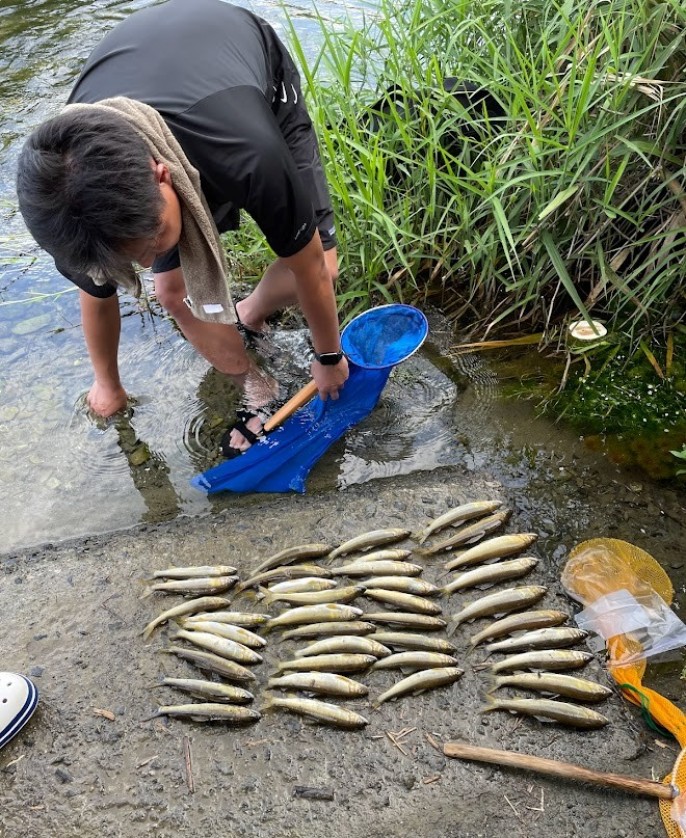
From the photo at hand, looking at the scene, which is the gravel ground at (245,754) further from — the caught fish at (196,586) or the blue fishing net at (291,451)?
the blue fishing net at (291,451)

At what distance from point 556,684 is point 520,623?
0.27 m

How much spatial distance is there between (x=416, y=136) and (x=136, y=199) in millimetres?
2764

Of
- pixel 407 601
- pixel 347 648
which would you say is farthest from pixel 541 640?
pixel 347 648

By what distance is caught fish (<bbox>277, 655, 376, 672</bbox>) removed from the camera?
8.59ft

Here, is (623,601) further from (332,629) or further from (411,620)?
(332,629)

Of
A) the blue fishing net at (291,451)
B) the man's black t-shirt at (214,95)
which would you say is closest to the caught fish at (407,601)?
the blue fishing net at (291,451)

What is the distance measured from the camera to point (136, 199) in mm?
2150

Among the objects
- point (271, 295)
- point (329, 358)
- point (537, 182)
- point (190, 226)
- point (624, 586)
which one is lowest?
point (624, 586)

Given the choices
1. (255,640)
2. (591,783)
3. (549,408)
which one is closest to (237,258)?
(549,408)

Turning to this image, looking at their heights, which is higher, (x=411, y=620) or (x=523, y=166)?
(x=523, y=166)

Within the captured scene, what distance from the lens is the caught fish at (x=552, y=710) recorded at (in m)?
2.43

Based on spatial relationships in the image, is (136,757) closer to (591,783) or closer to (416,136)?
(591,783)

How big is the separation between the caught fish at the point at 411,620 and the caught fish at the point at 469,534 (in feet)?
1.13

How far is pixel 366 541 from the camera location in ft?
10.0
